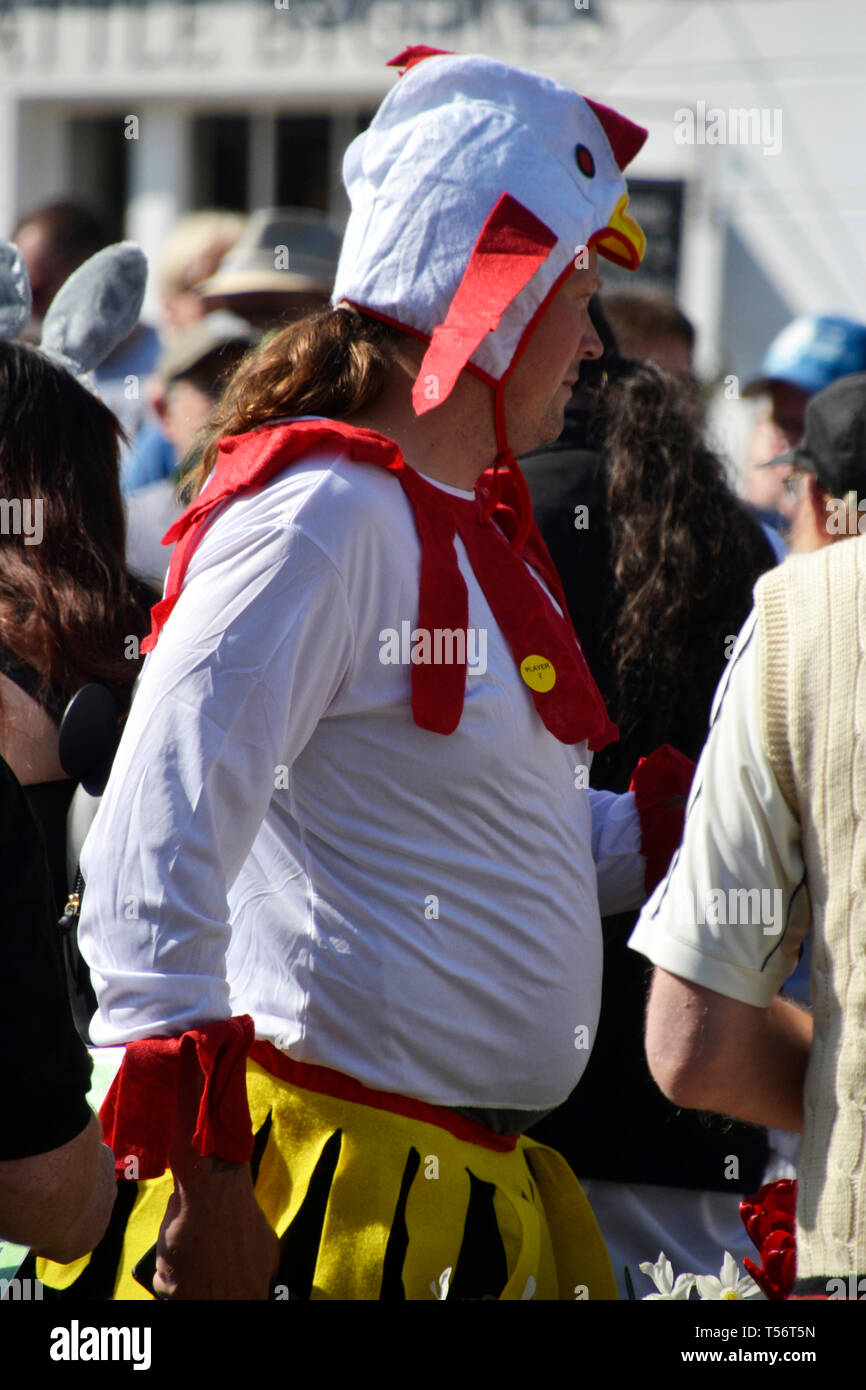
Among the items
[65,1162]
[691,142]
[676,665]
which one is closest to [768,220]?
[691,142]

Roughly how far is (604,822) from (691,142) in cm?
698

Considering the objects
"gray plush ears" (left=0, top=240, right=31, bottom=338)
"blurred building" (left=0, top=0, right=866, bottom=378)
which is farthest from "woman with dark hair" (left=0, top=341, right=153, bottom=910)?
"blurred building" (left=0, top=0, right=866, bottom=378)

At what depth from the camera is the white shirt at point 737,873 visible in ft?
4.50

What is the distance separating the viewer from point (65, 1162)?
1.34m

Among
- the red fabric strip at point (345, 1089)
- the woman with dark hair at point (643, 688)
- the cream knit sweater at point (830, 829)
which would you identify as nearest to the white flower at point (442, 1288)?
the red fabric strip at point (345, 1089)

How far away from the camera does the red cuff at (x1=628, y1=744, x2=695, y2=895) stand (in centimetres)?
201

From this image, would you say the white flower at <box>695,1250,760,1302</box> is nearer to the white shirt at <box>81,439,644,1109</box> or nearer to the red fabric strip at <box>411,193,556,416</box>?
the white shirt at <box>81,439,644,1109</box>

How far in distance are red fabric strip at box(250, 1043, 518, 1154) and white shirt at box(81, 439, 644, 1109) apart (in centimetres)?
2

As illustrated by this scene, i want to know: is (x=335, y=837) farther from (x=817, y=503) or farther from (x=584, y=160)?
(x=817, y=503)

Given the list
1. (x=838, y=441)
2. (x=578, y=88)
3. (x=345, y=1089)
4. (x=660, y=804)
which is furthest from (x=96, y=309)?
(x=578, y=88)

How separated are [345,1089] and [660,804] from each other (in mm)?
629

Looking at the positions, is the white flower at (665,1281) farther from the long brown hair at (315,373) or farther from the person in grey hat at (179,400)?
the person in grey hat at (179,400)

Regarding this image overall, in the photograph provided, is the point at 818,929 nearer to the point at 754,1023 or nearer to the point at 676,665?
the point at 754,1023

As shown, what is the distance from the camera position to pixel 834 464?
259 centimetres
